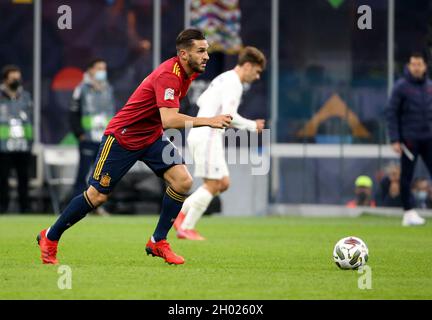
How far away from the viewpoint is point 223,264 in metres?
10.8

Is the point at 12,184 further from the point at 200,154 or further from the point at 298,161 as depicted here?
the point at 200,154

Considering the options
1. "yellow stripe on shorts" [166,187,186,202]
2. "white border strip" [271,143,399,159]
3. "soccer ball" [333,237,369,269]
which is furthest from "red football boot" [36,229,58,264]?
"white border strip" [271,143,399,159]

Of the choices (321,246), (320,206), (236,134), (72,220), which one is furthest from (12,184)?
(72,220)

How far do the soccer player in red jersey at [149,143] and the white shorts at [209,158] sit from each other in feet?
11.6

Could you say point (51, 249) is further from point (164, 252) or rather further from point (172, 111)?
point (172, 111)

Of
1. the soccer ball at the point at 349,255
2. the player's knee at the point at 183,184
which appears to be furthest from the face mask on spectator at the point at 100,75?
the soccer ball at the point at 349,255

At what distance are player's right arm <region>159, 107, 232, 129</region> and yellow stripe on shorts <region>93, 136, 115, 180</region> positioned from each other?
63 centimetres

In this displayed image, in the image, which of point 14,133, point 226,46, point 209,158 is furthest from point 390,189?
point 209,158

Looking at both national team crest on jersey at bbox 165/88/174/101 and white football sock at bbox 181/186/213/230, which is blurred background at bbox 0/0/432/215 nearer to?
white football sock at bbox 181/186/213/230

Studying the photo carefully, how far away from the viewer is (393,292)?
8594 millimetres

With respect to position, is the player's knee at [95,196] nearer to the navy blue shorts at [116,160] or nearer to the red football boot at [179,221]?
the navy blue shorts at [116,160]

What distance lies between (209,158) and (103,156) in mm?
3987

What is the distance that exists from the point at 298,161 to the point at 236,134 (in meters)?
1.19

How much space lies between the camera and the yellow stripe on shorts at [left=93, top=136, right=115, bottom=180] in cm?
1055
